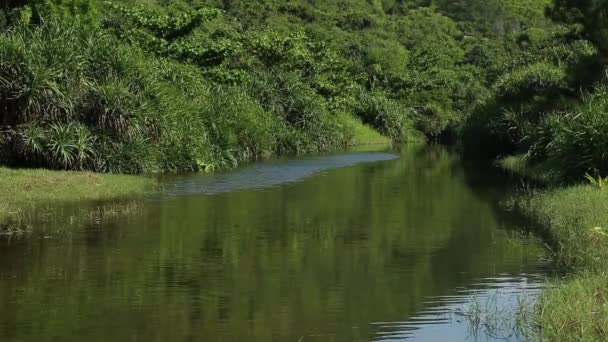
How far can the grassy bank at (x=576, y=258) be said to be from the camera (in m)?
9.70

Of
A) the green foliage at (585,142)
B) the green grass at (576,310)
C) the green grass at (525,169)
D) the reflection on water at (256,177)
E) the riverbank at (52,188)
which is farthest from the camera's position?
the reflection on water at (256,177)

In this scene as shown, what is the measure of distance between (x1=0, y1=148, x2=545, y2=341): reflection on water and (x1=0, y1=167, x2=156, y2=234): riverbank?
142 cm

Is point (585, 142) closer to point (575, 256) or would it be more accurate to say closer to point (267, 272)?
point (575, 256)

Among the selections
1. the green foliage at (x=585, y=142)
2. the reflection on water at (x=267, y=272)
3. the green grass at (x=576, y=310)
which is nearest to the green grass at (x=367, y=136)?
the green foliage at (x=585, y=142)

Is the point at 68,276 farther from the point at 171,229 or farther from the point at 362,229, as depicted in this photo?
the point at 362,229

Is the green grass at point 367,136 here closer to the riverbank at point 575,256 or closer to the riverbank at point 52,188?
the riverbank at point 52,188

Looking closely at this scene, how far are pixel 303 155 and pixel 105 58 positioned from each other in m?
19.0

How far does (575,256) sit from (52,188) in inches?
514

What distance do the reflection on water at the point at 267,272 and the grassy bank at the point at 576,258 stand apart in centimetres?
56

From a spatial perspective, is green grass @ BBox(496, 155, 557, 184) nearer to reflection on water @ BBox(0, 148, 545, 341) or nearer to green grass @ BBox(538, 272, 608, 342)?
reflection on water @ BBox(0, 148, 545, 341)

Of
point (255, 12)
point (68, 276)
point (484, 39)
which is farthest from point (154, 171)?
point (484, 39)

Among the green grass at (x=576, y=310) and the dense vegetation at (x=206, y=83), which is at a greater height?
the dense vegetation at (x=206, y=83)

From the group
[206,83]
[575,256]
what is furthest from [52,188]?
[206,83]

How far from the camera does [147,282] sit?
1311 centimetres
